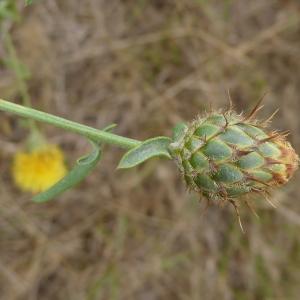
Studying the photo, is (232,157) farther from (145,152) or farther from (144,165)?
(144,165)

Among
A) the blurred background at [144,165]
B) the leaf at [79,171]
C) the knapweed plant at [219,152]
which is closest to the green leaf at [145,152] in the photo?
the knapweed plant at [219,152]

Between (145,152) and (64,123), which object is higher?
(64,123)

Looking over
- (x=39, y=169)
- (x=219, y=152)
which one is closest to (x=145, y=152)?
(x=219, y=152)

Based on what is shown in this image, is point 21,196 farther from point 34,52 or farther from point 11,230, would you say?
point 34,52

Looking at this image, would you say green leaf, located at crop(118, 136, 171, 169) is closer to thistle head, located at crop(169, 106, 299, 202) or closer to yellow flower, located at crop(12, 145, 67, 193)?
thistle head, located at crop(169, 106, 299, 202)

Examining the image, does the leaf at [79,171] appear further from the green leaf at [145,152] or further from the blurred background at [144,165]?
the blurred background at [144,165]

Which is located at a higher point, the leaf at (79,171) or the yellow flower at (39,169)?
the yellow flower at (39,169)
